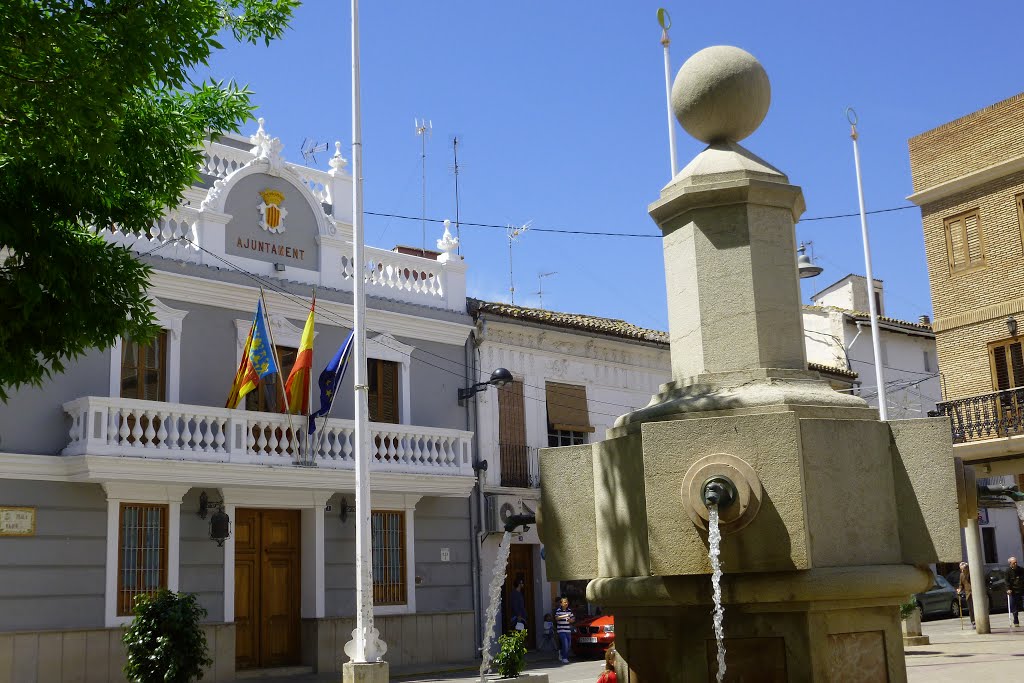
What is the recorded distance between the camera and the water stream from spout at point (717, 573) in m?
5.80

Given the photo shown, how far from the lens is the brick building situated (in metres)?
26.7

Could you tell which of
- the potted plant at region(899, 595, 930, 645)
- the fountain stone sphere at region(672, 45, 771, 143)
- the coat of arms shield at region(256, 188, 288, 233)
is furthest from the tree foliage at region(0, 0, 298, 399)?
the potted plant at region(899, 595, 930, 645)

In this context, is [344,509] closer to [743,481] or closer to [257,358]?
[257,358]

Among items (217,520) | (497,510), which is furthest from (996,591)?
(217,520)

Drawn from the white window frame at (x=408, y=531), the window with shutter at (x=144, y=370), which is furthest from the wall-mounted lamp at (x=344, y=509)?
the window with shutter at (x=144, y=370)

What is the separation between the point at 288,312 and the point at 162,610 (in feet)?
24.7

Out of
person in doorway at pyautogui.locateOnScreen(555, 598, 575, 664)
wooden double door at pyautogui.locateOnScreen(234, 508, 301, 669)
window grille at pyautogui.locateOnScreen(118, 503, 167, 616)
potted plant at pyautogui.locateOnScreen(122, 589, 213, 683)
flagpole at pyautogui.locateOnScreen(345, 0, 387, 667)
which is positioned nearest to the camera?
flagpole at pyautogui.locateOnScreen(345, 0, 387, 667)

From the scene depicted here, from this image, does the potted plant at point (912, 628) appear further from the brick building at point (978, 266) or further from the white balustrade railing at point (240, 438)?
the white balustrade railing at point (240, 438)

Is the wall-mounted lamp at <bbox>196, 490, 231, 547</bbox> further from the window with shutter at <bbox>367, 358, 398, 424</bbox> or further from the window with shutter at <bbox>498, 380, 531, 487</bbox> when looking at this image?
the window with shutter at <bbox>498, 380, 531, 487</bbox>

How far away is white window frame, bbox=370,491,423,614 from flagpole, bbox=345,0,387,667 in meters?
5.79

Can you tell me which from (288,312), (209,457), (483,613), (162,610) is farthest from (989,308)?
(162,610)

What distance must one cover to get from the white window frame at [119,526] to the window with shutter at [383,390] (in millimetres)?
5072

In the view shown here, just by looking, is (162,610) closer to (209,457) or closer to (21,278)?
(209,457)

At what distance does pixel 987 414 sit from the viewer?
26781mm
